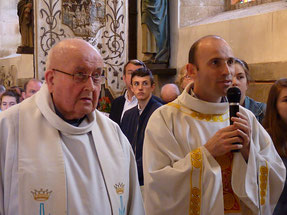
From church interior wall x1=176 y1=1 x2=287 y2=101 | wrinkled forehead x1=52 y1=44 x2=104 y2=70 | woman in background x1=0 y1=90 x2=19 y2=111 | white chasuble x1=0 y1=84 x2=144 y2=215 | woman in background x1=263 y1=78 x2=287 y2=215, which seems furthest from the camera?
church interior wall x1=176 y1=1 x2=287 y2=101

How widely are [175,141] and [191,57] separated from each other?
55cm

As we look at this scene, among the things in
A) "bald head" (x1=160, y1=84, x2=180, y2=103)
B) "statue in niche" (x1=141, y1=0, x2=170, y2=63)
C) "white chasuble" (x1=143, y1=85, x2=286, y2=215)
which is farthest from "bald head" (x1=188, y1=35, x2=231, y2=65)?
"statue in niche" (x1=141, y1=0, x2=170, y2=63)

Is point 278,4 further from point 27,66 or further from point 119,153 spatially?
point 27,66

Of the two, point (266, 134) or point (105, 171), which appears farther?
point (266, 134)

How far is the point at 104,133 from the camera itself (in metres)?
2.54

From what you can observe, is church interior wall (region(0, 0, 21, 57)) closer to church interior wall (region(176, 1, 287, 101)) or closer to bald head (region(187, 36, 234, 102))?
church interior wall (region(176, 1, 287, 101))

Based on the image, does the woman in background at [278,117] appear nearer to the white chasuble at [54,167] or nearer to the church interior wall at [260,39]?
the white chasuble at [54,167]

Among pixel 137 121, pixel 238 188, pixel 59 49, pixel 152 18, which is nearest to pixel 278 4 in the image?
pixel 152 18

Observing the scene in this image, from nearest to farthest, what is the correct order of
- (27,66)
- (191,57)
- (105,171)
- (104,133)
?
1. (105,171)
2. (104,133)
3. (191,57)
4. (27,66)

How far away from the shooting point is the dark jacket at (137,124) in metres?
4.26

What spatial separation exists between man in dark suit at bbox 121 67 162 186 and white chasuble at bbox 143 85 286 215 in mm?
1395

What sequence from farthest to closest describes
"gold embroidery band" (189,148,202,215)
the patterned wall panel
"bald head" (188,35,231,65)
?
1. the patterned wall panel
2. "bald head" (188,35,231,65)
3. "gold embroidery band" (189,148,202,215)

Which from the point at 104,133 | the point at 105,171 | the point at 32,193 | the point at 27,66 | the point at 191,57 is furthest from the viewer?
the point at 27,66

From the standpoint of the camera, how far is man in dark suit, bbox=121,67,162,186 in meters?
4.32
